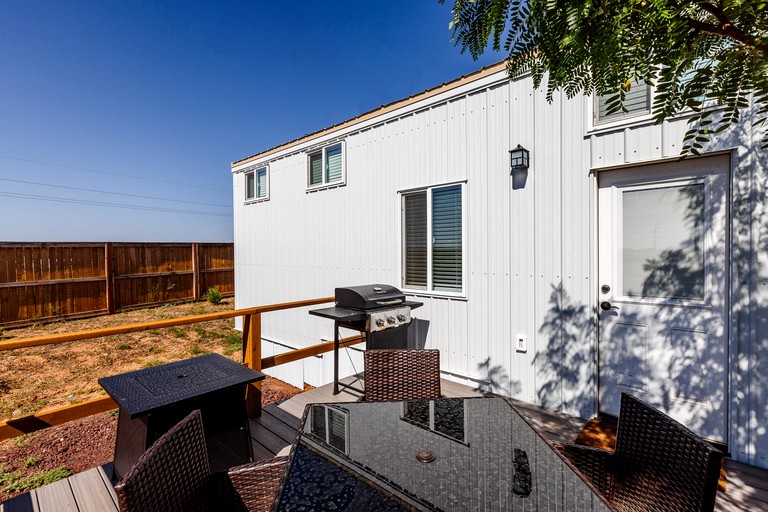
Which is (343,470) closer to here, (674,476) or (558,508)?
(558,508)

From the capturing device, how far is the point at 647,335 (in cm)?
296

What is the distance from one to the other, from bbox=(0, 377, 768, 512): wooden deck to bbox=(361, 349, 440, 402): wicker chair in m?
1.01

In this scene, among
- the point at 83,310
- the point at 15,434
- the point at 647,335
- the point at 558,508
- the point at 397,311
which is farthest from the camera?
the point at 83,310

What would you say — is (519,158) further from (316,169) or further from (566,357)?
(316,169)

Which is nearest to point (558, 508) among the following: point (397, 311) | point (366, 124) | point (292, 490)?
point (292, 490)

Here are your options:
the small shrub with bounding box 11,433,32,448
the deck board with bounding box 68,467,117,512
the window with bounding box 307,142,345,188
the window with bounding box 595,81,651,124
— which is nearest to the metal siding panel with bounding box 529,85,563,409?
the window with bounding box 595,81,651,124

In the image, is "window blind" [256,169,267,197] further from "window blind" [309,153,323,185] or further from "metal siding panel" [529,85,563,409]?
"metal siding panel" [529,85,563,409]

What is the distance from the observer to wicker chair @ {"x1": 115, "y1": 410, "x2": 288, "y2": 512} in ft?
3.21

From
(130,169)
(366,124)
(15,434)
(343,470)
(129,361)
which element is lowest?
(129,361)

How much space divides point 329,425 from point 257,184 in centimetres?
644

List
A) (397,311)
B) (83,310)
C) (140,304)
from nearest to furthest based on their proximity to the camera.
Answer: (397,311), (83,310), (140,304)

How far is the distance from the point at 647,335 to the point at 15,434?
456cm

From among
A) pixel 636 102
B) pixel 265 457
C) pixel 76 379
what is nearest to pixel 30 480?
pixel 265 457

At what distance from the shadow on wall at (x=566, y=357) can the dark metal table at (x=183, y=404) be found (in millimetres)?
2632
